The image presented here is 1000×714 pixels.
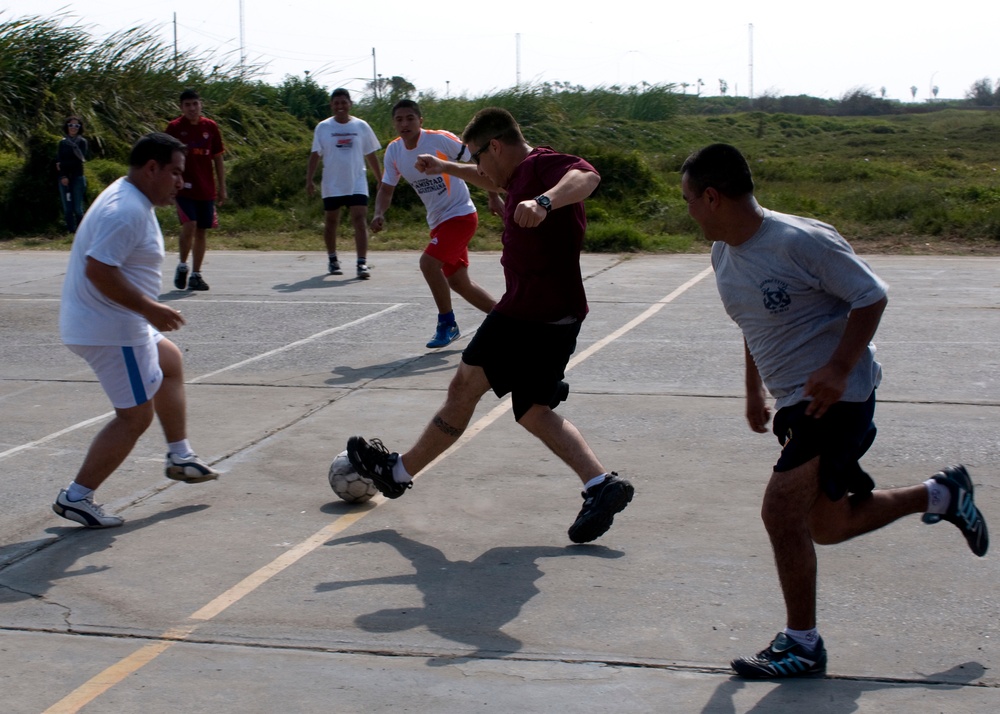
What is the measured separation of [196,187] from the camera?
12.8 meters

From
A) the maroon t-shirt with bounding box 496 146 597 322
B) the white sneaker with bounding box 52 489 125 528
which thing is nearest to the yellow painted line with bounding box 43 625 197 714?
the white sneaker with bounding box 52 489 125 528

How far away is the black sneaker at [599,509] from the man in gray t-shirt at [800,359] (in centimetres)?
105

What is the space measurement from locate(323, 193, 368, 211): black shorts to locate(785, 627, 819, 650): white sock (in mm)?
10573

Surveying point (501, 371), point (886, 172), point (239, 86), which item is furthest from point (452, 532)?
point (239, 86)

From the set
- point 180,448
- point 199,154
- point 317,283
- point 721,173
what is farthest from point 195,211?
point 721,173

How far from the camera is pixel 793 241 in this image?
12.5 ft

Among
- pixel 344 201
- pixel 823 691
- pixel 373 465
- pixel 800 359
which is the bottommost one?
pixel 823 691

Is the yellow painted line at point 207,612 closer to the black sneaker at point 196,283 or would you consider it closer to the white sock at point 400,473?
the white sock at point 400,473

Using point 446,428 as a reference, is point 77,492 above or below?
below

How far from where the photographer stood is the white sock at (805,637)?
3746 millimetres

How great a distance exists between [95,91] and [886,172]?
1880 centimetres

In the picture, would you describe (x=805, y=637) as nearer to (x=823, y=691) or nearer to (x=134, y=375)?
Answer: (x=823, y=691)

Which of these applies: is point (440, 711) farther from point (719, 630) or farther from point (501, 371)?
point (501, 371)

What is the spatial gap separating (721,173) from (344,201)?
1032cm
